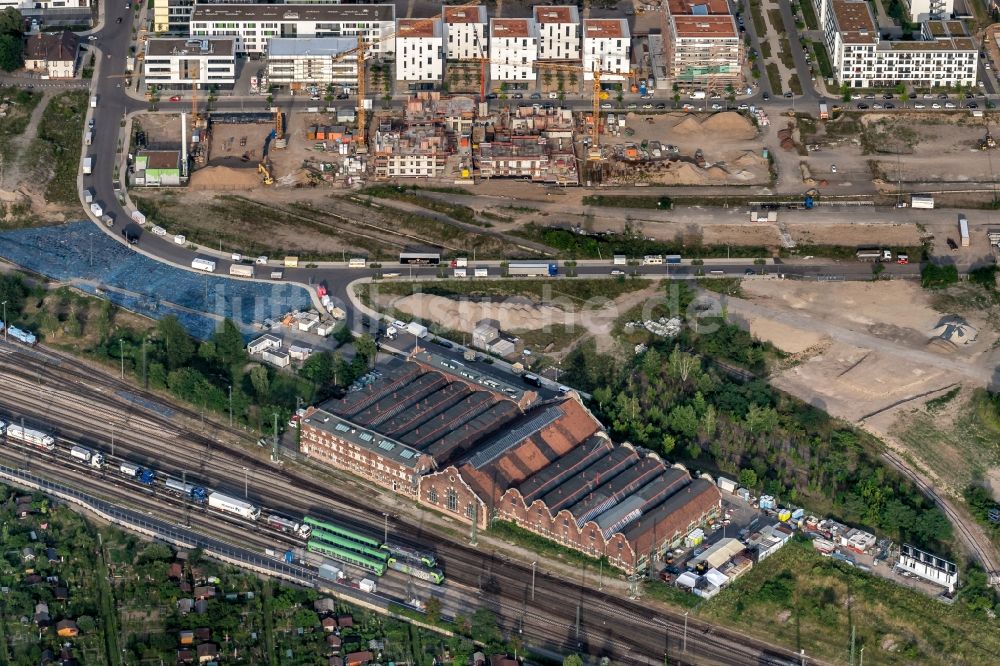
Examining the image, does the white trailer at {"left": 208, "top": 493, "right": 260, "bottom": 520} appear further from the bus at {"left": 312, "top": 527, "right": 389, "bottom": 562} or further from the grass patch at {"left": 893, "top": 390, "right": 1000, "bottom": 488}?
the grass patch at {"left": 893, "top": 390, "right": 1000, "bottom": 488}

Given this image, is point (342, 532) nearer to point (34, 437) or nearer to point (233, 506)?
point (233, 506)

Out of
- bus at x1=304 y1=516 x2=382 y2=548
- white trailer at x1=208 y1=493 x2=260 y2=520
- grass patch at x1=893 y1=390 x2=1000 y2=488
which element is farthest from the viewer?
grass patch at x1=893 y1=390 x2=1000 y2=488

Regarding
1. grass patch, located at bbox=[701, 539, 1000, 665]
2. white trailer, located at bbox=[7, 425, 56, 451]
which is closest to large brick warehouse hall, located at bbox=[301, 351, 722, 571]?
grass patch, located at bbox=[701, 539, 1000, 665]

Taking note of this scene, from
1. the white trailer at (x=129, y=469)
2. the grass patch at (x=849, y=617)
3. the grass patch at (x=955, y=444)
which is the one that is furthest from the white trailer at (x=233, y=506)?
the grass patch at (x=955, y=444)

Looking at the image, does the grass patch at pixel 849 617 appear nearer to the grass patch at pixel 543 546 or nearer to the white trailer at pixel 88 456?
the grass patch at pixel 543 546


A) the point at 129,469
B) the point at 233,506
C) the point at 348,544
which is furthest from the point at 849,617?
the point at 129,469

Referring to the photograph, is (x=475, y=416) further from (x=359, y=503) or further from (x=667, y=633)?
(x=667, y=633)
